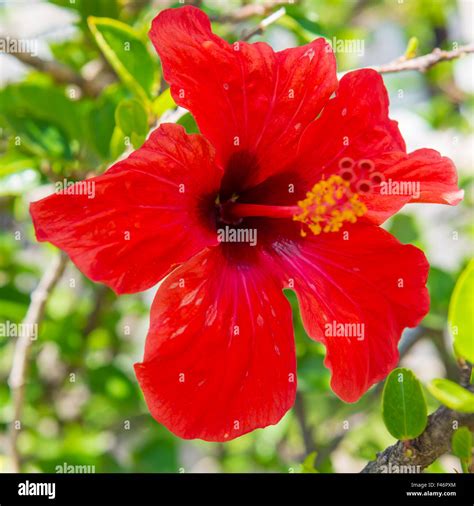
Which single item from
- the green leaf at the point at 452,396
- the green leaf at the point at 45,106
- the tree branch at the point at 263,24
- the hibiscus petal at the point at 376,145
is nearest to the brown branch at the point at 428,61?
the hibiscus petal at the point at 376,145

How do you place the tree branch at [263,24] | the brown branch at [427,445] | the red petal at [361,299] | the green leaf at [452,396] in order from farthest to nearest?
1. the tree branch at [263,24]
2. the red petal at [361,299]
3. the brown branch at [427,445]
4. the green leaf at [452,396]

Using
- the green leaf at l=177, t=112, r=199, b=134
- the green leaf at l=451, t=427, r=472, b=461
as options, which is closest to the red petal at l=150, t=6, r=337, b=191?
the green leaf at l=177, t=112, r=199, b=134

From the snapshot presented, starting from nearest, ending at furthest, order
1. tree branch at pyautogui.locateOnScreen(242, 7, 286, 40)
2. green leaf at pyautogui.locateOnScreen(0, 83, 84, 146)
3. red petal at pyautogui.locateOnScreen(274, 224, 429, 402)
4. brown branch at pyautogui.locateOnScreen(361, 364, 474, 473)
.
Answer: brown branch at pyautogui.locateOnScreen(361, 364, 474, 473), red petal at pyautogui.locateOnScreen(274, 224, 429, 402), tree branch at pyautogui.locateOnScreen(242, 7, 286, 40), green leaf at pyautogui.locateOnScreen(0, 83, 84, 146)

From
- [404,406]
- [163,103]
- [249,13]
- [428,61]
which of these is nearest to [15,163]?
[163,103]

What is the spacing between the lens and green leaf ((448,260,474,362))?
0.92 meters

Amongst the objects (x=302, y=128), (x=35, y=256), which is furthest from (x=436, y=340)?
(x=35, y=256)

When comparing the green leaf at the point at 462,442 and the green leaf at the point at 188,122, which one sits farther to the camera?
the green leaf at the point at 188,122

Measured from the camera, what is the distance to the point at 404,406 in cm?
96

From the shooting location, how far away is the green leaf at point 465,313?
0.92 metres

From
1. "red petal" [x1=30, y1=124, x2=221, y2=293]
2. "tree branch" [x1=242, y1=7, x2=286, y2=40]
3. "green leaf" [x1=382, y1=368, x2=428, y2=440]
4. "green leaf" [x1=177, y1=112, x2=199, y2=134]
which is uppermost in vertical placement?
"tree branch" [x1=242, y1=7, x2=286, y2=40]

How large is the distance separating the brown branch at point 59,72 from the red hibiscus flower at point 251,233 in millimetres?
740

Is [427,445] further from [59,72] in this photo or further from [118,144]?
[59,72]

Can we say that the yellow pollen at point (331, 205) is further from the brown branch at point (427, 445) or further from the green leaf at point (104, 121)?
the green leaf at point (104, 121)

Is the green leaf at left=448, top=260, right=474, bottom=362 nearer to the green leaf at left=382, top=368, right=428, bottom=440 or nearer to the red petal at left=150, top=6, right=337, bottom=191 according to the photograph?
the green leaf at left=382, top=368, right=428, bottom=440
